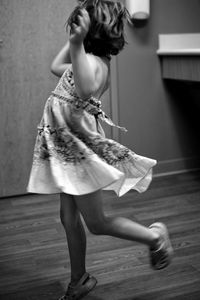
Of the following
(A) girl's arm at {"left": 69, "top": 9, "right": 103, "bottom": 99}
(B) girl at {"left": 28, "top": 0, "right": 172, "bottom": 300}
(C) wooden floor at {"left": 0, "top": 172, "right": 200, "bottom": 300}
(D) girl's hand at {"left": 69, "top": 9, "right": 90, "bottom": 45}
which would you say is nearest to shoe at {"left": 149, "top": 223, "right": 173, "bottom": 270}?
(B) girl at {"left": 28, "top": 0, "right": 172, "bottom": 300}

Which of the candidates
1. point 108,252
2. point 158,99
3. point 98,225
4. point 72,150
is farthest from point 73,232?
point 158,99

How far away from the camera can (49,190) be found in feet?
4.44

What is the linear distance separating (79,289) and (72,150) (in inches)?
19.6

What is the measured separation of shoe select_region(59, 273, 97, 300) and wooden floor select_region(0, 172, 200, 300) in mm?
59

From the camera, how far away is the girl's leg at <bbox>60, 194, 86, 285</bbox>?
147cm

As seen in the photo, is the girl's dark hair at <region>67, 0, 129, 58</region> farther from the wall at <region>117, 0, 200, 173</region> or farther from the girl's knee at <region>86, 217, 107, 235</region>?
the wall at <region>117, 0, 200, 173</region>

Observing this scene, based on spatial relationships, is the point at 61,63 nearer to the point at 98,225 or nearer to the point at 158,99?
the point at 98,225

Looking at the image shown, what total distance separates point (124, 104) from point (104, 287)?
158cm

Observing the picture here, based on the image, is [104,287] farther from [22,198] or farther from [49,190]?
[22,198]

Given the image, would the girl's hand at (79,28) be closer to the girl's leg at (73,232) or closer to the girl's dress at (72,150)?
the girl's dress at (72,150)

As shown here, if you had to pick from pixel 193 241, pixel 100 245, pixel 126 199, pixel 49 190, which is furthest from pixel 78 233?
pixel 126 199

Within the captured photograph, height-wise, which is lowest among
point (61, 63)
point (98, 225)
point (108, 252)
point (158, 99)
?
point (108, 252)

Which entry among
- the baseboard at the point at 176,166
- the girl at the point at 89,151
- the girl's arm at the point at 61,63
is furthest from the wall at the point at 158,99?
the girl at the point at 89,151

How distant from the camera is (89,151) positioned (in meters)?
1.34
